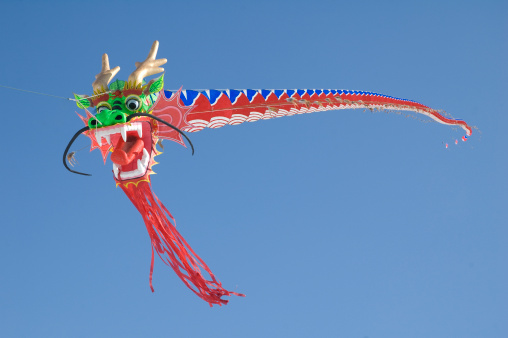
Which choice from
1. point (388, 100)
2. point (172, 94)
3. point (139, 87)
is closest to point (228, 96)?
point (172, 94)

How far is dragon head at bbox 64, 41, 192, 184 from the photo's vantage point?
7984mm

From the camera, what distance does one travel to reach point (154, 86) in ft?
28.3

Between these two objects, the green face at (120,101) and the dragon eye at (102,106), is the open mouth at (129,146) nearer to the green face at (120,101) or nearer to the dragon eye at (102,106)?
the green face at (120,101)

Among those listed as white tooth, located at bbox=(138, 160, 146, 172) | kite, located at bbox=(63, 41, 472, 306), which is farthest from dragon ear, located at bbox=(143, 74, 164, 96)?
white tooth, located at bbox=(138, 160, 146, 172)

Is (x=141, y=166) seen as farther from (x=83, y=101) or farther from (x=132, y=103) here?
(x=83, y=101)

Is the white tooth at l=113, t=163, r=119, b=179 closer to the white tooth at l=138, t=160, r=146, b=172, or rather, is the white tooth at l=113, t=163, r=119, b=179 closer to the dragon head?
the dragon head

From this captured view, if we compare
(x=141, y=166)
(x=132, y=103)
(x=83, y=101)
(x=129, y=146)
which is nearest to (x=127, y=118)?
(x=132, y=103)

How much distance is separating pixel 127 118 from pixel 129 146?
43 cm

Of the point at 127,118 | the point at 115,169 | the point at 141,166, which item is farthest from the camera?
the point at 115,169

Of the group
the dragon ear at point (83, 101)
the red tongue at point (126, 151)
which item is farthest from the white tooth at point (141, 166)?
the dragon ear at point (83, 101)

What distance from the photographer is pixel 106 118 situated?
7.97 m

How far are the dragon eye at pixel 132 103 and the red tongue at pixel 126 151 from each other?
502 mm

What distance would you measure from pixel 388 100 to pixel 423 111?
3.17m

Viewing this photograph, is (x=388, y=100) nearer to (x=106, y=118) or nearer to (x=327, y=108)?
(x=327, y=108)
